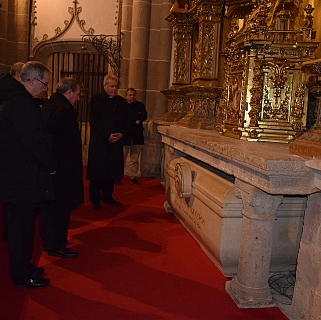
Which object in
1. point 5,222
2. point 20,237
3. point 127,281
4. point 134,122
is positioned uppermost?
point 134,122

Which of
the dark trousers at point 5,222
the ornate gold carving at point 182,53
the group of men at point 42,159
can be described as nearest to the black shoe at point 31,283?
the group of men at point 42,159

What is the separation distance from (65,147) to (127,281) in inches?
49.6

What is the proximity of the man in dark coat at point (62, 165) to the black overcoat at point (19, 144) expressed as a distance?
23.9 inches

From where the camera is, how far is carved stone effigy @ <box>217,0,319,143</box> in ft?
11.3

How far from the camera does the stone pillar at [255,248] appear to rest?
2732 millimetres

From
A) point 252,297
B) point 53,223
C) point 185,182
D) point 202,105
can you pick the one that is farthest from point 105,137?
point 252,297

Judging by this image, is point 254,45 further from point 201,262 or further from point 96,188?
point 96,188

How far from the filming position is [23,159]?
277 cm

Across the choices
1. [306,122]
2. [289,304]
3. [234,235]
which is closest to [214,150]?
[234,235]

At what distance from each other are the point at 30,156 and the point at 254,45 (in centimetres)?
213

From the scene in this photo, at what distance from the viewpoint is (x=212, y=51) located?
518 cm

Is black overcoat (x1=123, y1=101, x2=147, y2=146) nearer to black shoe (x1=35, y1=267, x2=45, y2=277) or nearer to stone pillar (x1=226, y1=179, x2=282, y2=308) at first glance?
black shoe (x1=35, y1=267, x2=45, y2=277)

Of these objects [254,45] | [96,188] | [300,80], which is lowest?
[96,188]

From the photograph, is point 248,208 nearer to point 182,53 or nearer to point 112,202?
point 112,202
